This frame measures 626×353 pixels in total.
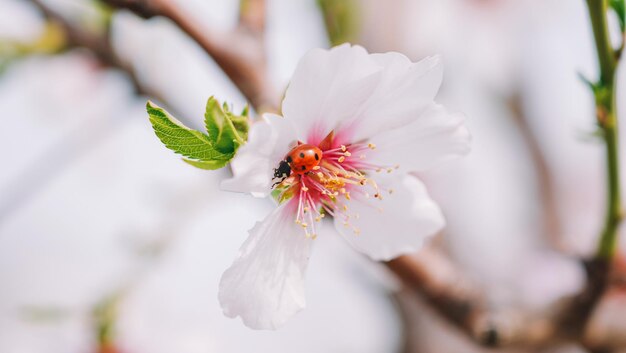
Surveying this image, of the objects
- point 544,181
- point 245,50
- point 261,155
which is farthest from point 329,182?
point 544,181

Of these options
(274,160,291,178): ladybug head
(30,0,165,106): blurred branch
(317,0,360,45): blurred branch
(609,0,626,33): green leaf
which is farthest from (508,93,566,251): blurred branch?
(274,160,291,178): ladybug head

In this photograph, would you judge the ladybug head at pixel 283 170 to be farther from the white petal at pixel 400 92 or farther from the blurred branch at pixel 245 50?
the blurred branch at pixel 245 50

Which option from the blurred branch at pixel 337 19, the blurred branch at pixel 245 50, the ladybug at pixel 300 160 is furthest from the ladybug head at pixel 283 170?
the blurred branch at pixel 337 19

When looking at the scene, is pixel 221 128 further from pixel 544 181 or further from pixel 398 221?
pixel 544 181

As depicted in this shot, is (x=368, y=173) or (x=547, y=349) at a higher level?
(x=368, y=173)

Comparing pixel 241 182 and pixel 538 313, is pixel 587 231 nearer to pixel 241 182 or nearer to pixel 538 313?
pixel 538 313

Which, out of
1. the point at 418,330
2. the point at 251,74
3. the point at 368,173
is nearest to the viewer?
the point at 368,173

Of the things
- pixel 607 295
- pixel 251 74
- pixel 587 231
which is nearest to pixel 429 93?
pixel 251 74

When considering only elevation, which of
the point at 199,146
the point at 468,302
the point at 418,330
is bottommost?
the point at 418,330
